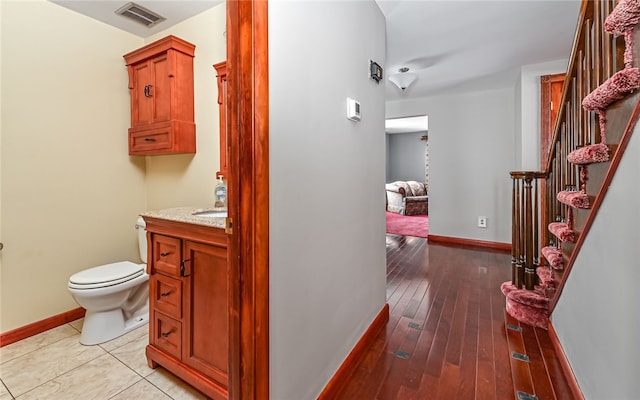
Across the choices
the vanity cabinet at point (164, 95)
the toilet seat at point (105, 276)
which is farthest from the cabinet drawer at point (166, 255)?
the vanity cabinet at point (164, 95)

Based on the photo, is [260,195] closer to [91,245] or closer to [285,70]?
[285,70]

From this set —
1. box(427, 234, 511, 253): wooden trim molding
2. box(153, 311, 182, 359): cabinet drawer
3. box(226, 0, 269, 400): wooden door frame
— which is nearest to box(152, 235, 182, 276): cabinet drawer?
box(153, 311, 182, 359): cabinet drawer

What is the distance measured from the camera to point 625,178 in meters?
1.00

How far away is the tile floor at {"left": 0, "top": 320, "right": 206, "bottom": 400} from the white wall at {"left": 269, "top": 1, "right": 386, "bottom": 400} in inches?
27.5

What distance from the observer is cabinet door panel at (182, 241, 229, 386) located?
1332mm

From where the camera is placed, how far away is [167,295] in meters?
1.57

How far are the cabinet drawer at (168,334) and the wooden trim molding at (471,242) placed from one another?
13.0ft

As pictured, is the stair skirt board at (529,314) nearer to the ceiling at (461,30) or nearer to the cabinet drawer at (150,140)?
the ceiling at (461,30)

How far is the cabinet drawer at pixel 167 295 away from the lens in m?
1.51

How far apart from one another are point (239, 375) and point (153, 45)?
2427 millimetres

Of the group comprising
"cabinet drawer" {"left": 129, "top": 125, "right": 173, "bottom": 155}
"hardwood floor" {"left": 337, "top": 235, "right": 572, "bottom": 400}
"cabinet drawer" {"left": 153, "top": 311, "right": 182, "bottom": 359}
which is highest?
"cabinet drawer" {"left": 129, "top": 125, "right": 173, "bottom": 155}

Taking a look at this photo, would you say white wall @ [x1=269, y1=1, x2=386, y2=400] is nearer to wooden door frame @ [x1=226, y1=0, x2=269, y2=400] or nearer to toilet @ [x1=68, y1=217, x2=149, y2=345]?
wooden door frame @ [x1=226, y1=0, x2=269, y2=400]

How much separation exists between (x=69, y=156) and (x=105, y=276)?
1.04m

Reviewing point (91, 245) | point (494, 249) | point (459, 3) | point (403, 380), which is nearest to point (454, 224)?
point (494, 249)
